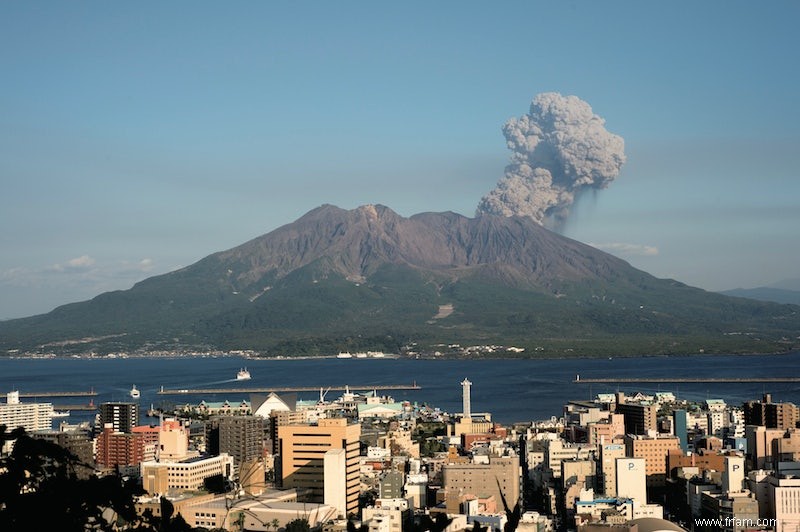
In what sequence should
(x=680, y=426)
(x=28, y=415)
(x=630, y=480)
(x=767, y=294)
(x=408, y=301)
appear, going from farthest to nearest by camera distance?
(x=767, y=294), (x=408, y=301), (x=28, y=415), (x=680, y=426), (x=630, y=480)

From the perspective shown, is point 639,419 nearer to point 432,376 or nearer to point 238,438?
point 238,438

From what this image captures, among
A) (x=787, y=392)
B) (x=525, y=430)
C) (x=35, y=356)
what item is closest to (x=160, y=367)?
(x=35, y=356)

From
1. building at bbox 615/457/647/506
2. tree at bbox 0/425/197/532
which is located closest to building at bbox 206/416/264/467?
building at bbox 615/457/647/506

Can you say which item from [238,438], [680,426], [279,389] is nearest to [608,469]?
[238,438]

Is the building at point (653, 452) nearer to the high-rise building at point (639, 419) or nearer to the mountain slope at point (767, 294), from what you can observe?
the high-rise building at point (639, 419)

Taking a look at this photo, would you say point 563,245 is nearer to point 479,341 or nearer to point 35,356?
point 479,341

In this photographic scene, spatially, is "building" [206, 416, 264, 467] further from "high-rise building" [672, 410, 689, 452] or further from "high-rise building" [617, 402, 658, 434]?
"high-rise building" [617, 402, 658, 434]
